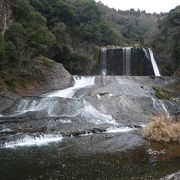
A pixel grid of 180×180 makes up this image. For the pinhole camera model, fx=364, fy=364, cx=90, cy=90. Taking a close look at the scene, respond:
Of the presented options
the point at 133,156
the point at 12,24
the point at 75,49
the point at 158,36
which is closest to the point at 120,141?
the point at 133,156

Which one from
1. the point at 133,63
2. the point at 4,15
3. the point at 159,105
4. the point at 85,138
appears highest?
the point at 4,15

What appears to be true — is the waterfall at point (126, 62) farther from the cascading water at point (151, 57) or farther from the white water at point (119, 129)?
the white water at point (119, 129)

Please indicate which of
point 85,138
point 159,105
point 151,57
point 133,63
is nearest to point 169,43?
point 151,57

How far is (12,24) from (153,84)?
656 inches

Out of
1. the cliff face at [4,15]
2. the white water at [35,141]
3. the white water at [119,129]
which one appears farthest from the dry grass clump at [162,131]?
the cliff face at [4,15]

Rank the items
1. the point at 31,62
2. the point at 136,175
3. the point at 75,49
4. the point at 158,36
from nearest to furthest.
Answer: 1. the point at 136,175
2. the point at 31,62
3. the point at 75,49
4. the point at 158,36

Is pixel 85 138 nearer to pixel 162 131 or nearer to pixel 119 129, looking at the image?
pixel 119 129

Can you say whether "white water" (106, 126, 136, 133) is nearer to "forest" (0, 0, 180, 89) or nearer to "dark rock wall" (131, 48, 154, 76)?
"forest" (0, 0, 180, 89)

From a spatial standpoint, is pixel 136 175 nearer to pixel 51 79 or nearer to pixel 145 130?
pixel 145 130

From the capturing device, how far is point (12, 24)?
126ft

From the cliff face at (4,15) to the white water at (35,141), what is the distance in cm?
2087

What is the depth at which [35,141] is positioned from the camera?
2033 centimetres

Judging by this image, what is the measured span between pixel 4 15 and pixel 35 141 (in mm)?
24074

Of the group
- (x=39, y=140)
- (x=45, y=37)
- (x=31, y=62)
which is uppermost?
(x=45, y=37)
